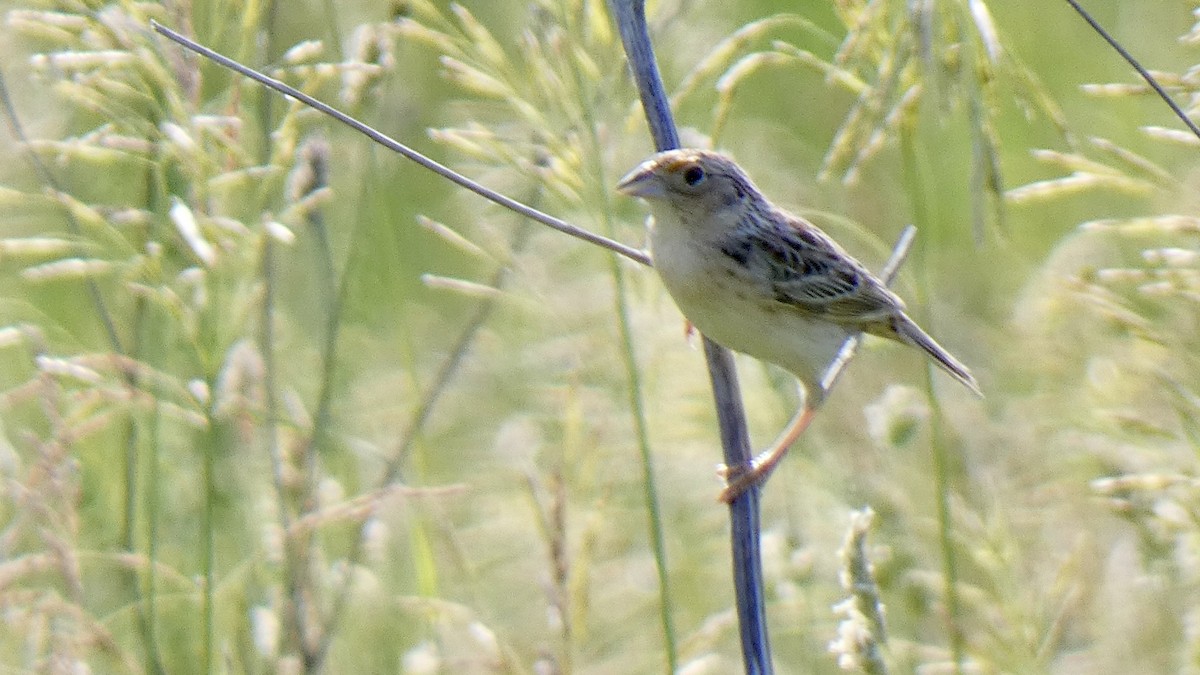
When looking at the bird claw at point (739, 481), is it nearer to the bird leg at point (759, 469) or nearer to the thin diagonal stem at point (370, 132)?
the bird leg at point (759, 469)

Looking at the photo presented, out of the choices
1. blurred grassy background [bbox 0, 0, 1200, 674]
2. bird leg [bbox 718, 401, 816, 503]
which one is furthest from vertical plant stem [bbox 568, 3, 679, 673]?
bird leg [bbox 718, 401, 816, 503]

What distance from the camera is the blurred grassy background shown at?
2426mm

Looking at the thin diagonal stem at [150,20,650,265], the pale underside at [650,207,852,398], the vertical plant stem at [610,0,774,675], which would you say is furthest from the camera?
the pale underside at [650,207,852,398]

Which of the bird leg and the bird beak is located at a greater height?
the bird beak

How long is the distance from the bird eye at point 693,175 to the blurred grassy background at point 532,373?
0.13 m

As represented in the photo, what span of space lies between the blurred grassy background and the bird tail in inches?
4.4

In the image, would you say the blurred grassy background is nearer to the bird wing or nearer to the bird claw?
the bird wing

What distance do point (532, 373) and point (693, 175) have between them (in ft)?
3.76

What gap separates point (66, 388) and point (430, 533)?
1.02 m

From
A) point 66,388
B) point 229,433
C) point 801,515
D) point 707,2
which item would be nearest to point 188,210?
point 229,433

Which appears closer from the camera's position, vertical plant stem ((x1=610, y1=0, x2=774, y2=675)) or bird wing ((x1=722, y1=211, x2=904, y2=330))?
vertical plant stem ((x1=610, y1=0, x2=774, y2=675))

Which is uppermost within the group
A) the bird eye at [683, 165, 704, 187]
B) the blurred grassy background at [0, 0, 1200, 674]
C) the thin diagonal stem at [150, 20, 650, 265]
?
the thin diagonal stem at [150, 20, 650, 265]

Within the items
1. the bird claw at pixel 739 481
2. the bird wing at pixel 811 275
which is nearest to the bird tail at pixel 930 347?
the bird wing at pixel 811 275

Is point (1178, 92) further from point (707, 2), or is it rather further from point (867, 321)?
point (707, 2)
